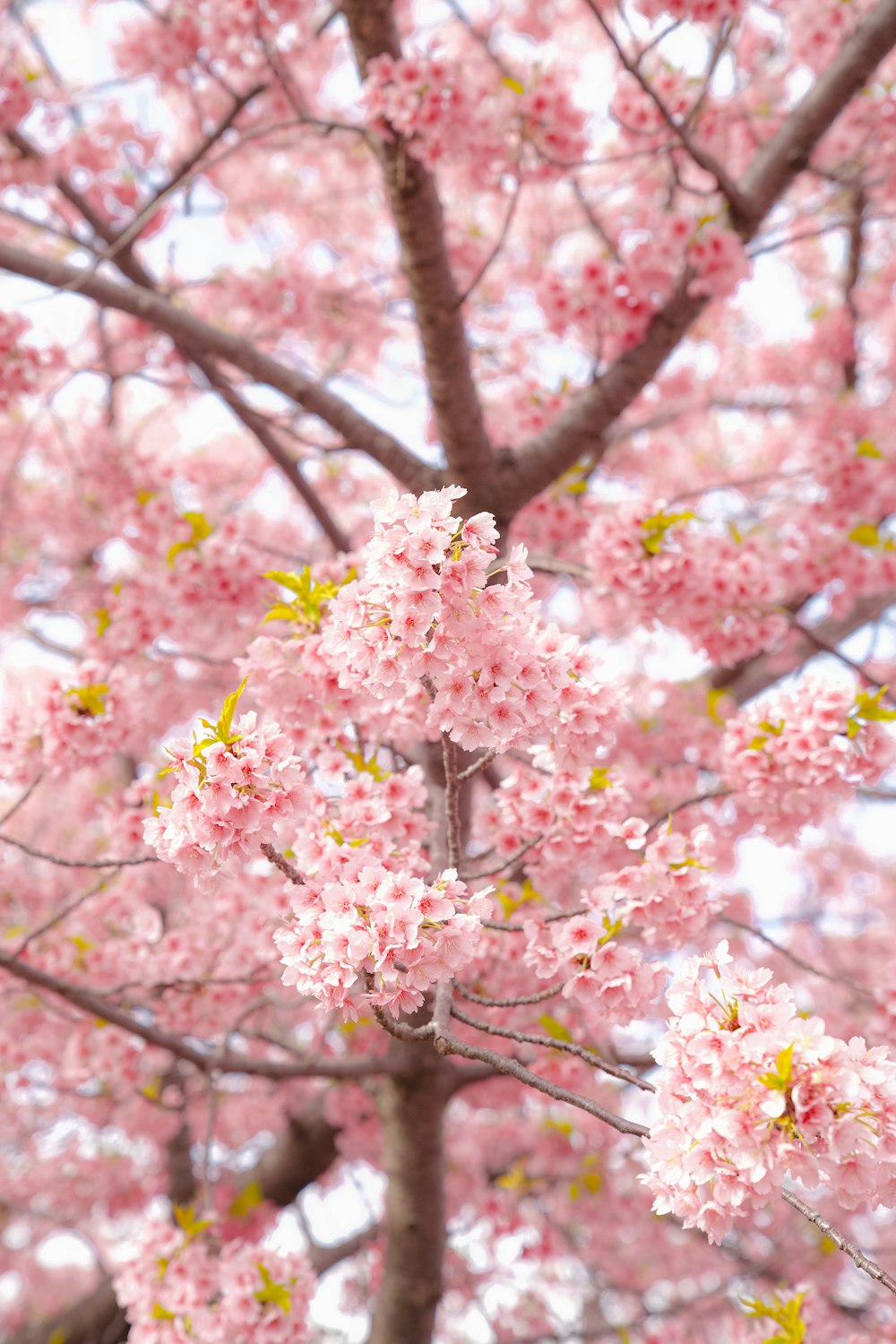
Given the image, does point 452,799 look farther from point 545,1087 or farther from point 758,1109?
point 758,1109

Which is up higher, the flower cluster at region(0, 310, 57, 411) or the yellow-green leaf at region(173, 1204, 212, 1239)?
the flower cluster at region(0, 310, 57, 411)

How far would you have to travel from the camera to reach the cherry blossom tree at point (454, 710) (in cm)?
177

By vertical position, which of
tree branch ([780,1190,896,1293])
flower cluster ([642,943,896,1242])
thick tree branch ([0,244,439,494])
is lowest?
tree branch ([780,1190,896,1293])

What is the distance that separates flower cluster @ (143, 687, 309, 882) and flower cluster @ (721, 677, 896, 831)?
5.01ft

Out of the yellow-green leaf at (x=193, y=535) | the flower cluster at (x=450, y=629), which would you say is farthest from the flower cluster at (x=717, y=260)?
the flower cluster at (x=450, y=629)

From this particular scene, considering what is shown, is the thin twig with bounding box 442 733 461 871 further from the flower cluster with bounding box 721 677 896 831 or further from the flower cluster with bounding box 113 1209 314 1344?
the flower cluster with bounding box 113 1209 314 1344

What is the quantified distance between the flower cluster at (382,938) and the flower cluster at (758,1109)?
0.43 meters

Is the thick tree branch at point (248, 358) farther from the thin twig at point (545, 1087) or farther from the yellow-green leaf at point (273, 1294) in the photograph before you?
the yellow-green leaf at point (273, 1294)

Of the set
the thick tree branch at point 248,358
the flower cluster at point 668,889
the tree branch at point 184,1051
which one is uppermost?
the thick tree branch at point 248,358

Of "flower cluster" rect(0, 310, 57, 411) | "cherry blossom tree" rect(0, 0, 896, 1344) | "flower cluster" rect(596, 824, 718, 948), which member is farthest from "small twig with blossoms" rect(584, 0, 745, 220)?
"flower cluster" rect(0, 310, 57, 411)

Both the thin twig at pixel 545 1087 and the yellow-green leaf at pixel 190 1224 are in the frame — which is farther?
the yellow-green leaf at pixel 190 1224

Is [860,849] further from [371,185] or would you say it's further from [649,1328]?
[371,185]

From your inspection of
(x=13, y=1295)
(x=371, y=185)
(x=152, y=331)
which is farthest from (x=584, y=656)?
(x=13, y=1295)

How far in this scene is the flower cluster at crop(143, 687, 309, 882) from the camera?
→ 177 cm
